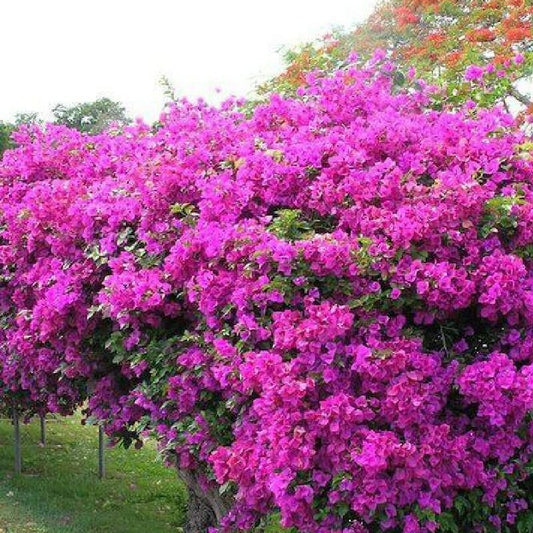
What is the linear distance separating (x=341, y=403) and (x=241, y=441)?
1.79ft

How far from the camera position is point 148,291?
3893 mm

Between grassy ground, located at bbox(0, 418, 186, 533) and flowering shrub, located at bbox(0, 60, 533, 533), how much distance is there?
2634 mm

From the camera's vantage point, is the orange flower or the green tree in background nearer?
the orange flower

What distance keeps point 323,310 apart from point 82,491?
6.45 meters

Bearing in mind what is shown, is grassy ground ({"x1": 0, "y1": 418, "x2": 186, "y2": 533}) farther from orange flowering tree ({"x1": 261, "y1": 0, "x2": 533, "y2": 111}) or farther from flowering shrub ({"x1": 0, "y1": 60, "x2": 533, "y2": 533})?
orange flowering tree ({"x1": 261, "y1": 0, "x2": 533, "y2": 111})

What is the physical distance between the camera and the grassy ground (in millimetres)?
7500

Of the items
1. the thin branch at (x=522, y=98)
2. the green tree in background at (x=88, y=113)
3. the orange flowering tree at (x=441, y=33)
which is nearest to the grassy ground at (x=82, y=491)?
the orange flowering tree at (x=441, y=33)

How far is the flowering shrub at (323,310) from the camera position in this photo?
317cm

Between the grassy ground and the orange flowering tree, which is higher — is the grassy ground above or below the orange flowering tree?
below

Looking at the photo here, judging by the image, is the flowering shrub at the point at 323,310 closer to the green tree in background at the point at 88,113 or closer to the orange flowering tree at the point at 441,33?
the orange flowering tree at the point at 441,33

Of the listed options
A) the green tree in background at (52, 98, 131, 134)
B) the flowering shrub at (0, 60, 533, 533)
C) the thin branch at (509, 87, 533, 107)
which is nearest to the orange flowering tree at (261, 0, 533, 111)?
the thin branch at (509, 87, 533, 107)

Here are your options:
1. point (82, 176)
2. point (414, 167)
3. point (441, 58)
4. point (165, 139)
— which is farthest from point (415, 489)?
point (441, 58)

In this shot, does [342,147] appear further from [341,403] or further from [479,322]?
[341,403]

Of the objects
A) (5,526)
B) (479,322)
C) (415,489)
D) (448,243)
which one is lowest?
(5,526)
